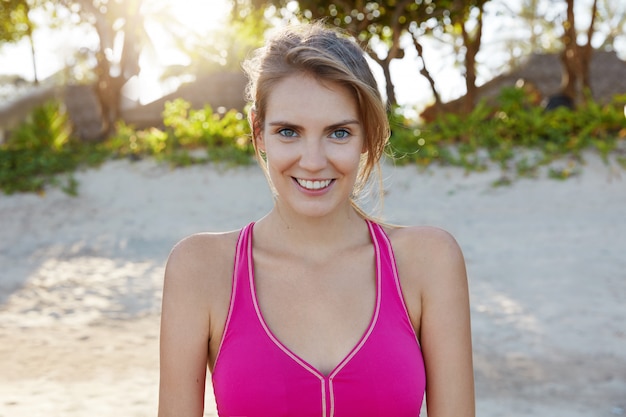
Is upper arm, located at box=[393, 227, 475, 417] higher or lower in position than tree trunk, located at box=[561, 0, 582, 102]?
lower

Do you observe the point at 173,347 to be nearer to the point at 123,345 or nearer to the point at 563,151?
the point at 123,345

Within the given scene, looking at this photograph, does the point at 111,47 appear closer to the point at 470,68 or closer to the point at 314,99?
the point at 470,68

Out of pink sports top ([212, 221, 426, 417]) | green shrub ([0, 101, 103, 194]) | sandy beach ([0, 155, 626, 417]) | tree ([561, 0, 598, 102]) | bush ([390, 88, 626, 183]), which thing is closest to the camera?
pink sports top ([212, 221, 426, 417])

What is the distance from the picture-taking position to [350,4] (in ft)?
44.0

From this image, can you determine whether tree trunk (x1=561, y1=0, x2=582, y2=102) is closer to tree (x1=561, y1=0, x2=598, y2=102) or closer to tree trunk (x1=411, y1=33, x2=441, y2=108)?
tree (x1=561, y1=0, x2=598, y2=102)

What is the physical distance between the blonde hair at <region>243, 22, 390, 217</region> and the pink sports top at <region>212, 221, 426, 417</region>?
469 millimetres

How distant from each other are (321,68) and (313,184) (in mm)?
307

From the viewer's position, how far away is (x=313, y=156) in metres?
2.03

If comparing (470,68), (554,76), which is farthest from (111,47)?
(554,76)

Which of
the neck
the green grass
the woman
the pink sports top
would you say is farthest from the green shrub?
the pink sports top

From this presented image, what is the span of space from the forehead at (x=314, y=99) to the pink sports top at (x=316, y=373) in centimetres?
49

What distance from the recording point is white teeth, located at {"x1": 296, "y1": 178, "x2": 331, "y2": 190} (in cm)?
207

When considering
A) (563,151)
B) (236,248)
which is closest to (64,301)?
(236,248)

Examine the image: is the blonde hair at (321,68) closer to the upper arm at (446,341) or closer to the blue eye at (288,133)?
the blue eye at (288,133)
